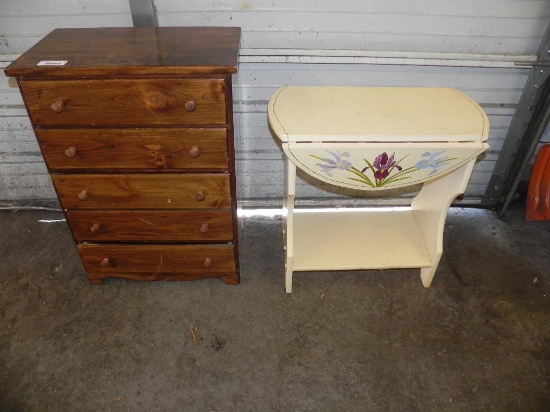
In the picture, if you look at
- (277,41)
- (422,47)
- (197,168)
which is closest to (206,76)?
(197,168)

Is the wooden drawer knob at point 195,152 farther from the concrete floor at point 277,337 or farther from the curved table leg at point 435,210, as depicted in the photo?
the curved table leg at point 435,210

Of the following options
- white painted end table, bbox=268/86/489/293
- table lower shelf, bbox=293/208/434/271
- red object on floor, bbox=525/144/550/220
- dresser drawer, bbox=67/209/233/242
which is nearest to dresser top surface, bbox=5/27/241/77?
white painted end table, bbox=268/86/489/293

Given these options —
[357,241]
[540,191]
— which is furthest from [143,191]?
[540,191]

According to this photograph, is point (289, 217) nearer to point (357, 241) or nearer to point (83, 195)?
point (357, 241)

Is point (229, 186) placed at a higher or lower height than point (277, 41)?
lower

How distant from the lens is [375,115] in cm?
210

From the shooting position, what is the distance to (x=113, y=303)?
2.49m

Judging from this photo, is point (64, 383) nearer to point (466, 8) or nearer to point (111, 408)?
point (111, 408)

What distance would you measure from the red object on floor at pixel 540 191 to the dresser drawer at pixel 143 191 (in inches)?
89.0

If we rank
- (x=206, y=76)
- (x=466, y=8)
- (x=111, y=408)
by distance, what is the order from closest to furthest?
(x=206, y=76) < (x=111, y=408) < (x=466, y=8)

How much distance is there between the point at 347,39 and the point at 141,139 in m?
1.32

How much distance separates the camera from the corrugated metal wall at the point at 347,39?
→ 2.35 metres

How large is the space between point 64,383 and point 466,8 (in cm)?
287

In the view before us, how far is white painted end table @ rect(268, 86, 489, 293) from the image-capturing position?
1.94 m
